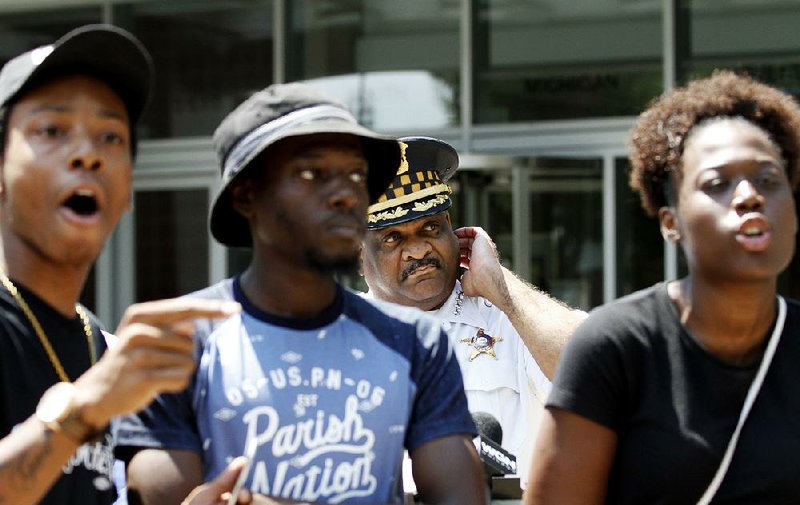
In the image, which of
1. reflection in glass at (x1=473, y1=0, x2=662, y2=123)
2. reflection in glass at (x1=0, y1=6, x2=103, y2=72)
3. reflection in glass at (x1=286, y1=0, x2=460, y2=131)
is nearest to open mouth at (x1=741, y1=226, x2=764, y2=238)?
reflection in glass at (x1=473, y1=0, x2=662, y2=123)

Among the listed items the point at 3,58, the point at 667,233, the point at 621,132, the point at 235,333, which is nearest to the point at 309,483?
the point at 235,333

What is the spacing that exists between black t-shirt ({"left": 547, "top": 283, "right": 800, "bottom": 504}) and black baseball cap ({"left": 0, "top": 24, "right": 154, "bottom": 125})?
1084 mm

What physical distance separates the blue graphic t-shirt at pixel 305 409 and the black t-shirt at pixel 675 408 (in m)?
0.33

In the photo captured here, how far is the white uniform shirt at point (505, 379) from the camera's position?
12.9ft

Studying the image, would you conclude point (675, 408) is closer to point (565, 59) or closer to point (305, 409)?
point (305, 409)

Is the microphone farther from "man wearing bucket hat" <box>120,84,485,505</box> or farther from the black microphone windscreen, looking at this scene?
"man wearing bucket hat" <box>120,84,485,505</box>

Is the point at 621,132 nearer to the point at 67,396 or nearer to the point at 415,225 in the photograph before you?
the point at 415,225

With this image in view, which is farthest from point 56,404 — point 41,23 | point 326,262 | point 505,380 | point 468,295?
point 41,23

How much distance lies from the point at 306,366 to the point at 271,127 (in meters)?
0.49

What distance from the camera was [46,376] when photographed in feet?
7.92

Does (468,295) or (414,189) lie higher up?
(414,189)

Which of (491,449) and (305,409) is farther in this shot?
(491,449)

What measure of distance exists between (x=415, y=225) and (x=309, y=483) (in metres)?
1.82

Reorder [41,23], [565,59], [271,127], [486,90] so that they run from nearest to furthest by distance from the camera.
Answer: [271,127]
[565,59]
[486,90]
[41,23]
